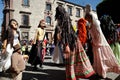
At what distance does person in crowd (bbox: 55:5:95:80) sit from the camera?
6.32 meters

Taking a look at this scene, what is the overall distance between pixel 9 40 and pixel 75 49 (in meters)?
1.50

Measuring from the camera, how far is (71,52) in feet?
20.8

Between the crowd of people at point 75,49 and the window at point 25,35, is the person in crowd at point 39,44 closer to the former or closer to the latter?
the crowd of people at point 75,49

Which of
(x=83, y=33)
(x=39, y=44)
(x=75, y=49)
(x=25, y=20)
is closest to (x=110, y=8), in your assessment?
(x=25, y=20)

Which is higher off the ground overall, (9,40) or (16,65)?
(9,40)

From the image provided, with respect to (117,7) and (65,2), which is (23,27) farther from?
(117,7)

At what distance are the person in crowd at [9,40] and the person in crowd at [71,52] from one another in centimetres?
99

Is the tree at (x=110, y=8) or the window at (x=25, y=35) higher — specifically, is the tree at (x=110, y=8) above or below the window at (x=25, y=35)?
above

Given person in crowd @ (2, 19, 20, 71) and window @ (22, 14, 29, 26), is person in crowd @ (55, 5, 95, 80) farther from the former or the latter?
window @ (22, 14, 29, 26)

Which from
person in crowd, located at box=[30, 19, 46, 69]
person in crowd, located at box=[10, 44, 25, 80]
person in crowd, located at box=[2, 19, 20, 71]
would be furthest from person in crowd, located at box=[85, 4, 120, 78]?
person in crowd, located at box=[30, 19, 46, 69]

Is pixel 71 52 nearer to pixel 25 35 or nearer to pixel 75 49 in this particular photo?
pixel 75 49

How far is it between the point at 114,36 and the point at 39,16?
36.6 m

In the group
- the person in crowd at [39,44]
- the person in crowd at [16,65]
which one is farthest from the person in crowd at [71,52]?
the person in crowd at [39,44]

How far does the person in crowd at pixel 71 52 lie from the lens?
632 centimetres
